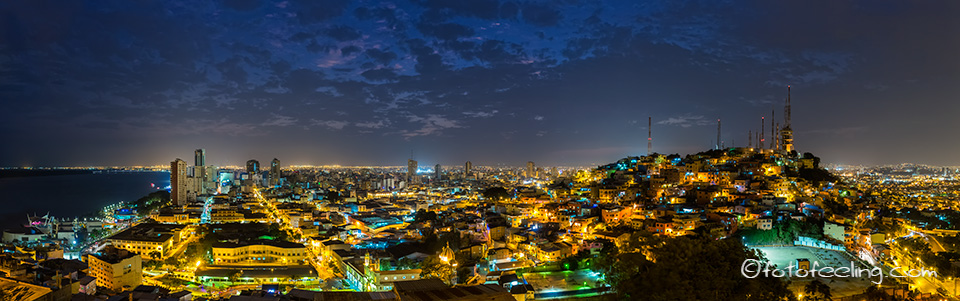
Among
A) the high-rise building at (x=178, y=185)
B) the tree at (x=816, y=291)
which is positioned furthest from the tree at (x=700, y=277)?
the high-rise building at (x=178, y=185)

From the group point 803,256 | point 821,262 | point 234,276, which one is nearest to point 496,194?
point 803,256

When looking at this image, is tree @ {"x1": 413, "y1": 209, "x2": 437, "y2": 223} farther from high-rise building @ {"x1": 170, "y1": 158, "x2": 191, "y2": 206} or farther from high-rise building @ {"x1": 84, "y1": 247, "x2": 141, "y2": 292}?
high-rise building @ {"x1": 170, "y1": 158, "x2": 191, "y2": 206}

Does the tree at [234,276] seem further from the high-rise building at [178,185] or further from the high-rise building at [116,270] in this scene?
the high-rise building at [178,185]

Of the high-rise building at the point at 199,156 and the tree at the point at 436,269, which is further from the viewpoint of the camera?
the high-rise building at the point at 199,156

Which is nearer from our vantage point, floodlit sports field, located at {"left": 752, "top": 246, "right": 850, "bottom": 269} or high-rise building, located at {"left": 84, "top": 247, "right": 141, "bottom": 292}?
high-rise building, located at {"left": 84, "top": 247, "right": 141, "bottom": 292}

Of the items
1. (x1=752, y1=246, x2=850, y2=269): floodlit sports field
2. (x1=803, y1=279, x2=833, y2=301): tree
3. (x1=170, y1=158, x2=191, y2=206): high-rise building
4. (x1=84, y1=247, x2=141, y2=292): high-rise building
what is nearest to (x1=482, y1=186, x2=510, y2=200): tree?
(x1=752, y1=246, x2=850, y2=269): floodlit sports field

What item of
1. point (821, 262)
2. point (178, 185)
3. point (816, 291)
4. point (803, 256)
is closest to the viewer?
point (816, 291)

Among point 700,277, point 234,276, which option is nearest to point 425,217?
point 234,276

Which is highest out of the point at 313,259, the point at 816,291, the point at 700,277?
the point at 700,277

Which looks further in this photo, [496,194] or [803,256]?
[496,194]

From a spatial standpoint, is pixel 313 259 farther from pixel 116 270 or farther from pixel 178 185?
pixel 178 185

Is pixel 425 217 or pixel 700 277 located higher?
pixel 700 277

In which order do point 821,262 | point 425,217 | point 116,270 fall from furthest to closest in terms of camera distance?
point 425,217
point 821,262
point 116,270

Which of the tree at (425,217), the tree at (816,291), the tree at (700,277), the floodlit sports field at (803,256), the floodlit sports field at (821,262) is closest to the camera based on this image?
the tree at (700,277)
